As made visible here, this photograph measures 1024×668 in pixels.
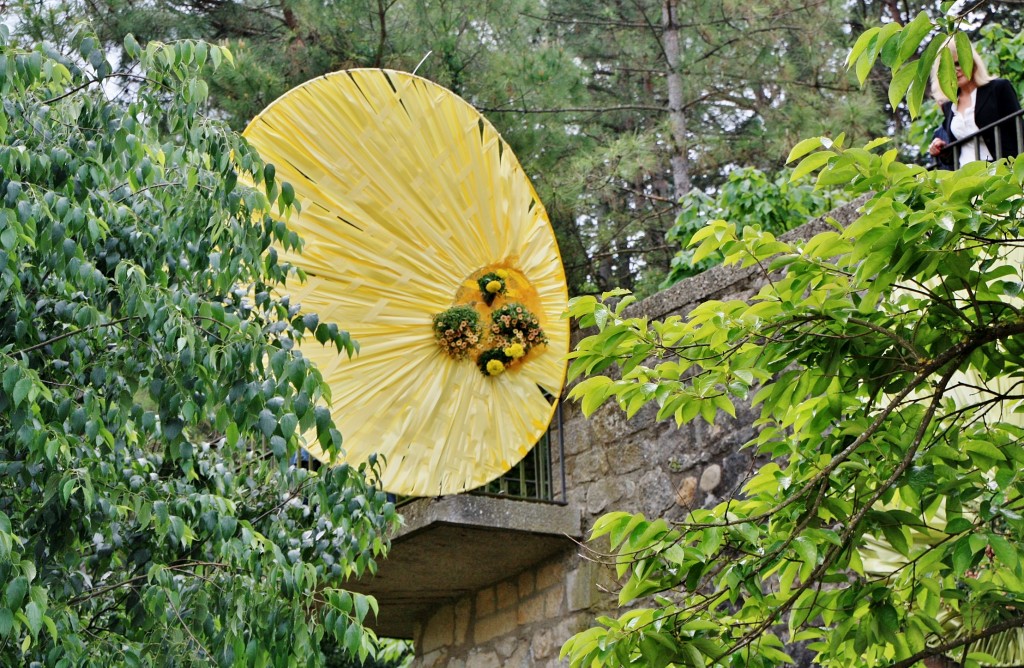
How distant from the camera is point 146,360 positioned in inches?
146

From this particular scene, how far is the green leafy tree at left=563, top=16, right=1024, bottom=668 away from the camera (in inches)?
117

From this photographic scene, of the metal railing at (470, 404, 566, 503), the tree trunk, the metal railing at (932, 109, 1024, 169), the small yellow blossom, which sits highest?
the tree trunk

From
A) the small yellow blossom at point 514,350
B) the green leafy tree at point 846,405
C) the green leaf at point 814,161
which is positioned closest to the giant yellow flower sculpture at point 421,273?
the small yellow blossom at point 514,350

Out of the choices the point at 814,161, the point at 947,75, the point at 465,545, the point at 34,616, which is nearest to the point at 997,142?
the point at 814,161

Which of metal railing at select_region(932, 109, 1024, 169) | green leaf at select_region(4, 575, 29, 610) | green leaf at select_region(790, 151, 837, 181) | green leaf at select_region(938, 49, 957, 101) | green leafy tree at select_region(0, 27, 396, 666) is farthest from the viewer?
metal railing at select_region(932, 109, 1024, 169)

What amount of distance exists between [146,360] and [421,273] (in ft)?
8.05

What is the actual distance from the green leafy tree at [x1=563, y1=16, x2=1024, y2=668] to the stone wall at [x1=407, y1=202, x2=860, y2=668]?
2221 millimetres

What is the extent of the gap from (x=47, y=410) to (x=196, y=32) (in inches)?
201

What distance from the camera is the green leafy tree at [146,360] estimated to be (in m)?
3.51

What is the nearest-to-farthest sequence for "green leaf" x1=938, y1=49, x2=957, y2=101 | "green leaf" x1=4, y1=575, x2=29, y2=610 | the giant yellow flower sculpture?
1. "green leaf" x1=938, y1=49, x2=957, y2=101
2. "green leaf" x1=4, y1=575, x2=29, y2=610
3. the giant yellow flower sculpture

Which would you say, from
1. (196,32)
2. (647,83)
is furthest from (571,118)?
(196,32)

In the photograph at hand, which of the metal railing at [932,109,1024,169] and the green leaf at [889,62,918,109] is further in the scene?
the metal railing at [932,109,1024,169]

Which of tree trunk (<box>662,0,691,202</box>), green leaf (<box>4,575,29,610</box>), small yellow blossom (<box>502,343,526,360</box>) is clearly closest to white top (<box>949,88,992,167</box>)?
small yellow blossom (<box>502,343,526,360</box>)

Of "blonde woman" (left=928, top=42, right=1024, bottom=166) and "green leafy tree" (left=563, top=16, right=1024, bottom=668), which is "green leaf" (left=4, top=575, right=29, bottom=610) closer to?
"green leafy tree" (left=563, top=16, right=1024, bottom=668)
